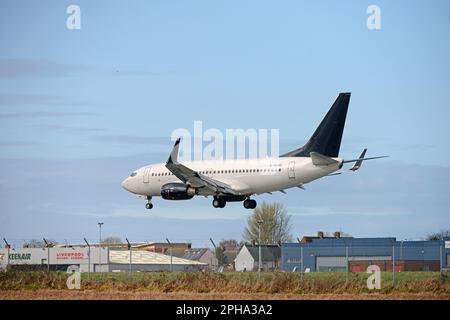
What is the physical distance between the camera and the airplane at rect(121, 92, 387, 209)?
70.6 metres

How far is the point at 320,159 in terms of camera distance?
68.6 m

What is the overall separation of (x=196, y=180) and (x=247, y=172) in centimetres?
373

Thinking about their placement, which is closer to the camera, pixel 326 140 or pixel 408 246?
pixel 326 140

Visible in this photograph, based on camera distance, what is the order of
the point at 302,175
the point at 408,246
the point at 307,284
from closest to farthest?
the point at 307,284, the point at 302,175, the point at 408,246

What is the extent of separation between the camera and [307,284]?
4334cm

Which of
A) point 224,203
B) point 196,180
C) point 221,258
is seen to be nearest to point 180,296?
point 196,180

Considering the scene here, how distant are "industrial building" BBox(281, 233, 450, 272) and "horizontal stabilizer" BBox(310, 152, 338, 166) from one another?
1214 cm

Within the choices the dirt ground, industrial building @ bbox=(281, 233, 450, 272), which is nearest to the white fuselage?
industrial building @ bbox=(281, 233, 450, 272)

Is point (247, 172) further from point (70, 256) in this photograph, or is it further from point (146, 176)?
point (70, 256)

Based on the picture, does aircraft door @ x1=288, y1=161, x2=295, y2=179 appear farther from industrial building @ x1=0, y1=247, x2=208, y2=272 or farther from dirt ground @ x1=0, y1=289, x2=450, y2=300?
dirt ground @ x1=0, y1=289, x2=450, y2=300
